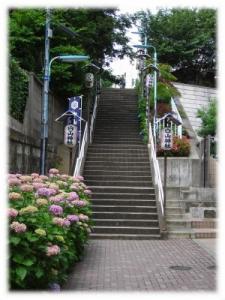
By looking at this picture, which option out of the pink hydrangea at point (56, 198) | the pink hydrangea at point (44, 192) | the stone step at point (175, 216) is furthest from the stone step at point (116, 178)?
the pink hydrangea at point (44, 192)

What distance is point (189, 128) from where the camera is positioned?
21.0 meters

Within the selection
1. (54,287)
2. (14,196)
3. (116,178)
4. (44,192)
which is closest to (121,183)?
(116,178)

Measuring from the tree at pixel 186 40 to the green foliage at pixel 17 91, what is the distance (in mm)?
14641

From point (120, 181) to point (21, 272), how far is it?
1038 cm

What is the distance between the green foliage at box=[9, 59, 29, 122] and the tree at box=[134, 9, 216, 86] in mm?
14641

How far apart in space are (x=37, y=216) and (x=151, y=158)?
10.9 metres

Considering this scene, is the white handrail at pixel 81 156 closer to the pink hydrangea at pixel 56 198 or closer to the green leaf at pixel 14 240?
the pink hydrangea at pixel 56 198

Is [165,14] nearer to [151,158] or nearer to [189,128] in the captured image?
[189,128]

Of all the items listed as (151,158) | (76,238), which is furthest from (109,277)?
(151,158)

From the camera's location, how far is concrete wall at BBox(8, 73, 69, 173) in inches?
512

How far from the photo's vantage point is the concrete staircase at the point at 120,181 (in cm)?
1329

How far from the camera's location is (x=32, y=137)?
15.4 metres

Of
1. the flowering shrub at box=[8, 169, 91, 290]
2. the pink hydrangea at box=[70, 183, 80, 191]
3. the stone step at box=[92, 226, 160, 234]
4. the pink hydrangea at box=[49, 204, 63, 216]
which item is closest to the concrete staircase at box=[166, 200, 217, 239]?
the stone step at box=[92, 226, 160, 234]

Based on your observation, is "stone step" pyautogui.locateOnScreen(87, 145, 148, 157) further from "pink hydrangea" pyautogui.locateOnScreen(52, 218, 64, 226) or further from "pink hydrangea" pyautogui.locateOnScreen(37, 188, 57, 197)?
"pink hydrangea" pyautogui.locateOnScreen(52, 218, 64, 226)
